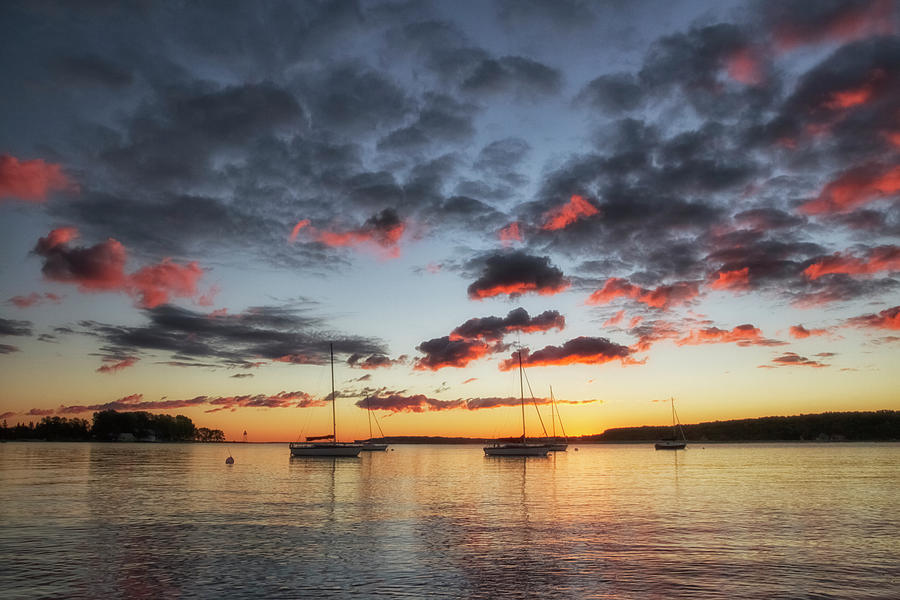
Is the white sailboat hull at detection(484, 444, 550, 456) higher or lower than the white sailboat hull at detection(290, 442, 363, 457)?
lower

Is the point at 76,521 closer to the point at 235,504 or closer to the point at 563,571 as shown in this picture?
the point at 235,504

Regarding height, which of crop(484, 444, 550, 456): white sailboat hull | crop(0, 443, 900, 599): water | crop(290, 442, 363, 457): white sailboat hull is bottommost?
crop(484, 444, 550, 456): white sailboat hull

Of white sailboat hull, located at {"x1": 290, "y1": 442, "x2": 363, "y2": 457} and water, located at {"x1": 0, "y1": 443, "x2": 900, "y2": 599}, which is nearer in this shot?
water, located at {"x1": 0, "y1": 443, "x2": 900, "y2": 599}

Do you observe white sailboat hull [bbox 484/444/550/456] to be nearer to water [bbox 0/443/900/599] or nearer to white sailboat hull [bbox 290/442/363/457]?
white sailboat hull [bbox 290/442/363/457]

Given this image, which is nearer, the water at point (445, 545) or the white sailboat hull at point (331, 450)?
the water at point (445, 545)

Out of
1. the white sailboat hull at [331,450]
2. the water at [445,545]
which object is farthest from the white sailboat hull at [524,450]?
the water at [445,545]

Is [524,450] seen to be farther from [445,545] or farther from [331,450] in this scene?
[445,545]

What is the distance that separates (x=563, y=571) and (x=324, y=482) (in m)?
54.1

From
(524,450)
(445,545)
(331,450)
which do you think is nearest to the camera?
(445,545)

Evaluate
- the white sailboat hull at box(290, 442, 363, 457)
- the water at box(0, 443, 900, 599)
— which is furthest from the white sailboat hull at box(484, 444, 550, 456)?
the water at box(0, 443, 900, 599)

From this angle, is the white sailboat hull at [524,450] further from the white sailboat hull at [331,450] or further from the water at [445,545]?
the water at [445,545]

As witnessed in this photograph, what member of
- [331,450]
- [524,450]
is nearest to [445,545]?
[331,450]

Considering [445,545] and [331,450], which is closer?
[445,545]

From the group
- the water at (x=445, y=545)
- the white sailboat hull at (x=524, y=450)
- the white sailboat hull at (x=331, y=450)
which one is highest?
the water at (x=445, y=545)
